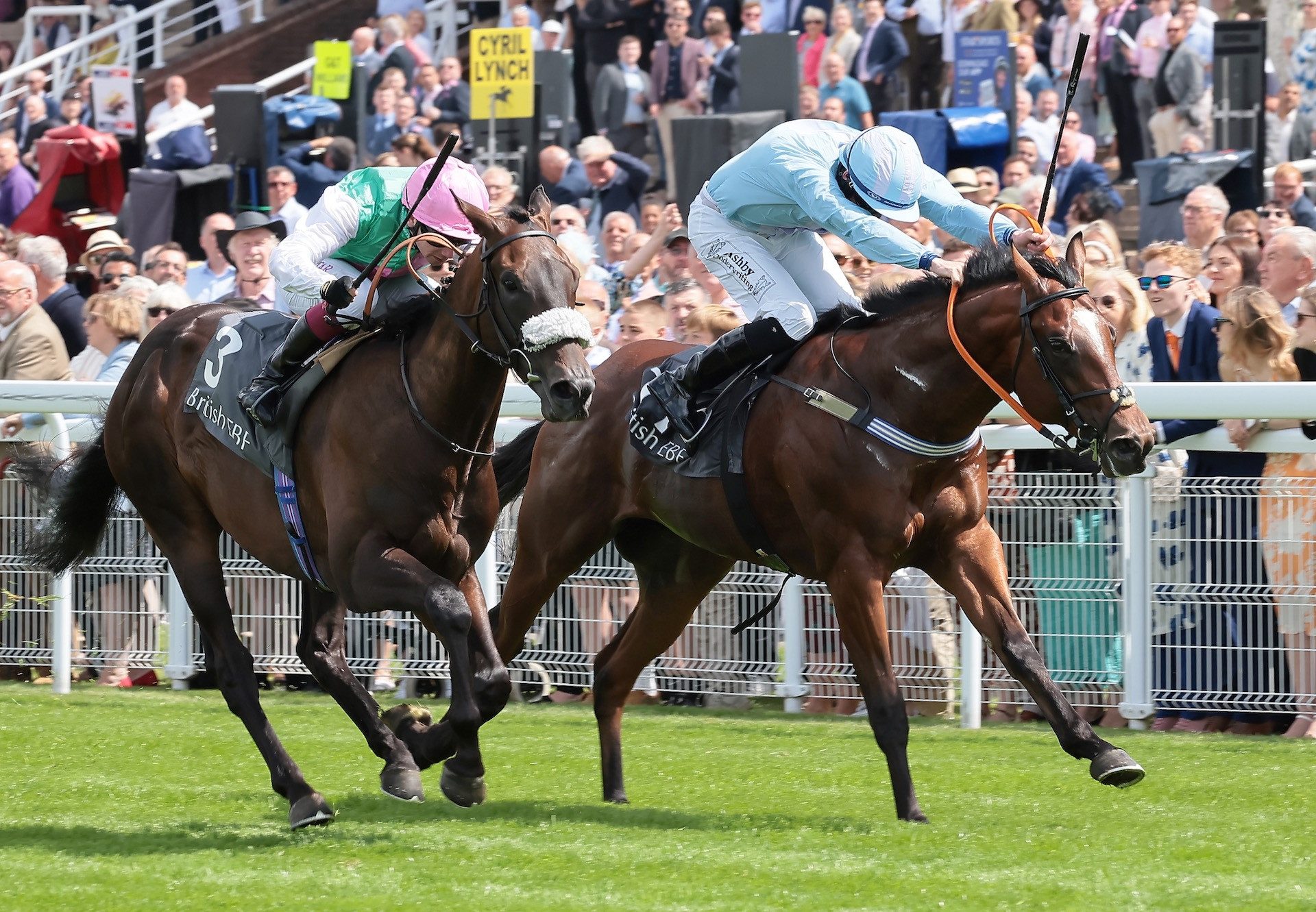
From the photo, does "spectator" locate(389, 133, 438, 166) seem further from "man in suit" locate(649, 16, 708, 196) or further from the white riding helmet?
the white riding helmet

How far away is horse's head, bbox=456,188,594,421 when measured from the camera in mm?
4699

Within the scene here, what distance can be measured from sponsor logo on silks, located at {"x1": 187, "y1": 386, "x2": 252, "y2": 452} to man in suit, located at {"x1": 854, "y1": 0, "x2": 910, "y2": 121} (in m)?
7.20

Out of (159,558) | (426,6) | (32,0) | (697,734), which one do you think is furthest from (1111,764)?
(32,0)

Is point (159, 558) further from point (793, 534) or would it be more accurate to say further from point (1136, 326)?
point (1136, 326)

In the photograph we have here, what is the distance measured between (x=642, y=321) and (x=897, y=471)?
9.51 feet

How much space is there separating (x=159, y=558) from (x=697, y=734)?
2535 millimetres

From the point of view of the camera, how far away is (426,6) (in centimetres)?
1664

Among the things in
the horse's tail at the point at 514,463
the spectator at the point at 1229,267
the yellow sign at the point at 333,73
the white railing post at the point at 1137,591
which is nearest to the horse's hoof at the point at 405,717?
the horse's tail at the point at 514,463

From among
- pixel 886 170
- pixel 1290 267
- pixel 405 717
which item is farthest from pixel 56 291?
pixel 1290 267

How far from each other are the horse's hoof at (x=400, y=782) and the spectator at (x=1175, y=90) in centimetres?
731

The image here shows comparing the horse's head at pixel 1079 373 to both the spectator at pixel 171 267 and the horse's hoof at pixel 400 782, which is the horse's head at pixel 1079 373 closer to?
the horse's hoof at pixel 400 782

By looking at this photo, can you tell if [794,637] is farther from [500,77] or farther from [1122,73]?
[500,77]

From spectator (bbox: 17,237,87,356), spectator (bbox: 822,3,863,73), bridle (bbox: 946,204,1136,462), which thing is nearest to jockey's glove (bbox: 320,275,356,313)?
bridle (bbox: 946,204,1136,462)

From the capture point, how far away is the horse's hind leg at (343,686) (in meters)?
5.47
